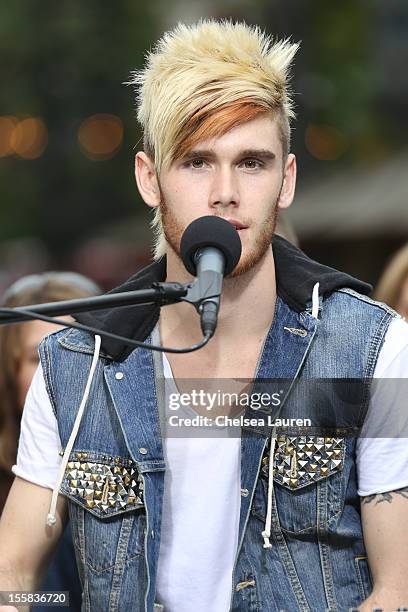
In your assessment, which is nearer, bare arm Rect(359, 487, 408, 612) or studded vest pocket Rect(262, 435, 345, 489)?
bare arm Rect(359, 487, 408, 612)

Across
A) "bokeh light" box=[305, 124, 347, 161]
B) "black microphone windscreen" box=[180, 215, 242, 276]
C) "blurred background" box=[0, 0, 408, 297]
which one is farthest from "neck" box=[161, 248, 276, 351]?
"bokeh light" box=[305, 124, 347, 161]

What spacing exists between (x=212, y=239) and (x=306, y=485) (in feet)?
2.42

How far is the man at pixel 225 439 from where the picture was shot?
111 inches

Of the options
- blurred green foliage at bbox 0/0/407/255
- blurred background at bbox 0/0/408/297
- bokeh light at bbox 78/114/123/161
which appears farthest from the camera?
bokeh light at bbox 78/114/123/161

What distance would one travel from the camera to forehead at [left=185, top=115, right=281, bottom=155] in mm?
2881

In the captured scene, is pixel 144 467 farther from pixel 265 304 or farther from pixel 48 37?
pixel 48 37

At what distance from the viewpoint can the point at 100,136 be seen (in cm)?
2069

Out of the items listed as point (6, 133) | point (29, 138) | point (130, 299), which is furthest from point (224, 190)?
point (6, 133)

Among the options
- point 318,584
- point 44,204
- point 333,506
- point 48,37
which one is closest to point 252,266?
point 333,506

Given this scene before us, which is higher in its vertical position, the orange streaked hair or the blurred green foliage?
the blurred green foliage

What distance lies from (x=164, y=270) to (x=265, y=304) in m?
0.38

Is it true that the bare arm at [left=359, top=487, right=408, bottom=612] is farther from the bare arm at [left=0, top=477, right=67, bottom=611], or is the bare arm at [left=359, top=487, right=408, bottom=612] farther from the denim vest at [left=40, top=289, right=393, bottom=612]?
the bare arm at [left=0, top=477, right=67, bottom=611]

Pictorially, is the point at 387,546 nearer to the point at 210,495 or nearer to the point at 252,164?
the point at 210,495

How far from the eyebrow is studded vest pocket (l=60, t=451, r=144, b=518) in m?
0.84
